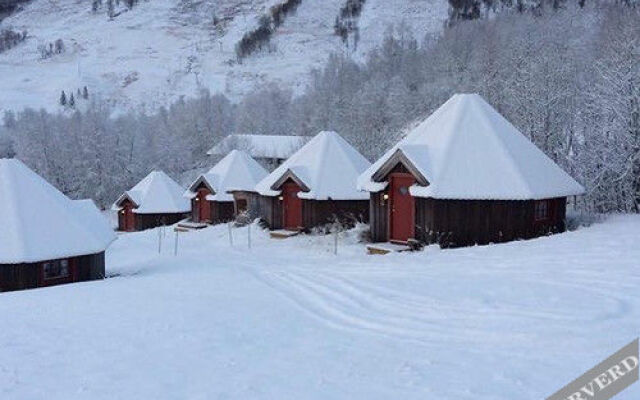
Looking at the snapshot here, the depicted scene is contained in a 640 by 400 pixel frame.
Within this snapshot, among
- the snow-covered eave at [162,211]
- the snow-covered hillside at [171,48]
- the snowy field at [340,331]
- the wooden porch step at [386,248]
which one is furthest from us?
the snow-covered hillside at [171,48]

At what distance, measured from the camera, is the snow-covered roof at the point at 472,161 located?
66.8 feet

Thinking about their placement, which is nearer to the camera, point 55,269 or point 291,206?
point 55,269

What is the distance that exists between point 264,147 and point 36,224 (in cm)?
5375

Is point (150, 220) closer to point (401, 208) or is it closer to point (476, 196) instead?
point (401, 208)

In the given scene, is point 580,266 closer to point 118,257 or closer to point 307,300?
point 307,300

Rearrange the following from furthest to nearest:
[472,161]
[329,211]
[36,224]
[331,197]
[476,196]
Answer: [329,211], [331,197], [472,161], [476,196], [36,224]

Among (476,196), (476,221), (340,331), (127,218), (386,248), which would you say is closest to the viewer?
(340,331)

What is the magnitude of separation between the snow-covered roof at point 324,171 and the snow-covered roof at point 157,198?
1546 cm

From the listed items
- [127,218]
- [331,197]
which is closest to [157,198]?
[127,218]

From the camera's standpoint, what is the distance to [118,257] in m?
28.4

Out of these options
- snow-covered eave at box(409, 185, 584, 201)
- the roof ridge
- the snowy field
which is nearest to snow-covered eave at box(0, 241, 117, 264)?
the snowy field

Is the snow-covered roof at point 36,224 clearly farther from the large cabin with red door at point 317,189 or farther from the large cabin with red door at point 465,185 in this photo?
the large cabin with red door at point 465,185

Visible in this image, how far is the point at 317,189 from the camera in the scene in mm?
28297

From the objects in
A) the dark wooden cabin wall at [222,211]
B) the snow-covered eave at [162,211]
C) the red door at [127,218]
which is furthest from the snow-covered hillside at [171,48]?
the dark wooden cabin wall at [222,211]
